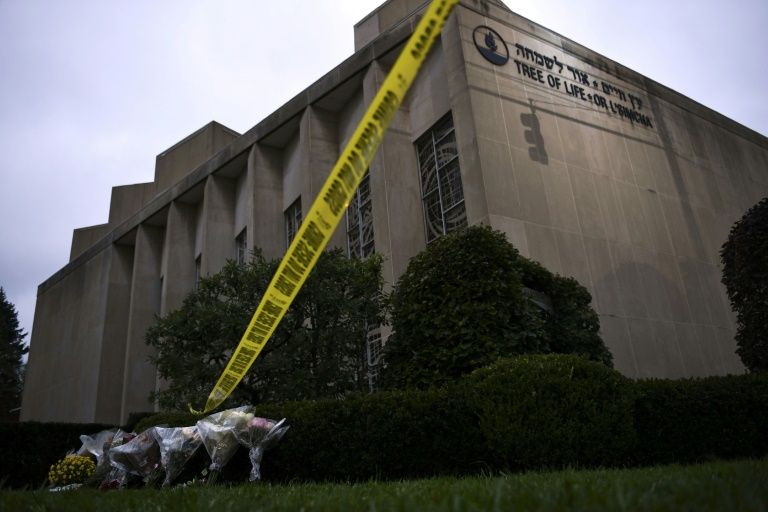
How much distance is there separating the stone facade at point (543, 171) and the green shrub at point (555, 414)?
7546 mm

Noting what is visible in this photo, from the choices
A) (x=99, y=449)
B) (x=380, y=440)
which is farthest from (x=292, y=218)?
(x=380, y=440)

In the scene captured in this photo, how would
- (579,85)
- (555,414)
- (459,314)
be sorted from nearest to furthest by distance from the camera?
(555,414) < (459,314) < (579,85)

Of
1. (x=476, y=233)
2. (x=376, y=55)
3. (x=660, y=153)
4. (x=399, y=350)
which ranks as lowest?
(x=399, y=350)

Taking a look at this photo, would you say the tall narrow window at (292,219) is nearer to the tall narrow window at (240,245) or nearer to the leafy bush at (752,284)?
the tall narrow window at (240,245)

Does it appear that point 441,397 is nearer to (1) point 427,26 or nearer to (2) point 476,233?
(2) point 476,233

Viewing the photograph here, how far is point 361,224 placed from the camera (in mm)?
18859

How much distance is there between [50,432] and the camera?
1296cm

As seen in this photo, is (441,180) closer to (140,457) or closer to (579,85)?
(579,85)

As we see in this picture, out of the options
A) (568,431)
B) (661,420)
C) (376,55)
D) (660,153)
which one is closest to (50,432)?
(568,431)

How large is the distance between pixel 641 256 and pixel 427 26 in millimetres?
14868

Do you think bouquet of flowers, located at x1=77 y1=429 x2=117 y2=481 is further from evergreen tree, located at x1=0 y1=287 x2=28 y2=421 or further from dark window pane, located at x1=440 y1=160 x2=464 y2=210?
evergreen tree, located at x1=0 y1=287 x2=28 y2=421

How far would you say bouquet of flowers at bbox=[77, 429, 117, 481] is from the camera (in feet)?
25.8

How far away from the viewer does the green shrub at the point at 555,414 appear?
233 inches

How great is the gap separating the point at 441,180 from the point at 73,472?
471 inches
